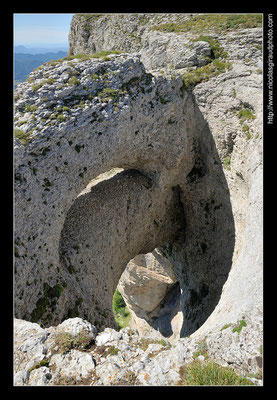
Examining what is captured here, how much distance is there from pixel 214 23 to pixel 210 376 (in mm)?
21371

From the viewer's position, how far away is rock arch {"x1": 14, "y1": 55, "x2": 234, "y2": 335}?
1174 cm

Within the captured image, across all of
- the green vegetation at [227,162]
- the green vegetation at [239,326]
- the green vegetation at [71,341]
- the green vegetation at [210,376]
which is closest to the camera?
the green vegetation at [210,376]

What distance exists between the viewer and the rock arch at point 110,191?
11742 millimetres

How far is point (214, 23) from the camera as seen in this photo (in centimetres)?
1964

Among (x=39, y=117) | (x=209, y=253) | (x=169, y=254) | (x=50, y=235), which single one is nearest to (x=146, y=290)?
(x=169, y=254)

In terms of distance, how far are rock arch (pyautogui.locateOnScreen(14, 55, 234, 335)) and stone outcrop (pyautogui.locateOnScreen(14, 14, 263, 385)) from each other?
66 mm

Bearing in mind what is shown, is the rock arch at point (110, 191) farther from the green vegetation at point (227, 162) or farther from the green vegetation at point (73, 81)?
the green vegetation at point (227, 162)

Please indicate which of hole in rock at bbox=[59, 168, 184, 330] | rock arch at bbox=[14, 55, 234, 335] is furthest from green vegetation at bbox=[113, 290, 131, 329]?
hole in rock at bbox=[59, 168, 184, 330]

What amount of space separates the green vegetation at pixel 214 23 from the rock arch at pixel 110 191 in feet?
18.2

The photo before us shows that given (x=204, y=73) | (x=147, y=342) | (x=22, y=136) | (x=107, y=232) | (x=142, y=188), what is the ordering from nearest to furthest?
1. (x=147, y=342)
2. (x=22, y=136)
3. (x=107, y=232)
4. (x=204, y=73)
5. (x=142, y=188)

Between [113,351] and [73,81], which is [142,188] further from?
[113,351]

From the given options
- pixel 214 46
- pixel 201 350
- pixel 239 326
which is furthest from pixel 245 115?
pixel 201 350

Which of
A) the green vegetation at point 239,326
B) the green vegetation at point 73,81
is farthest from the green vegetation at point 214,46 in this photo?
the green vegetation at point 239,326

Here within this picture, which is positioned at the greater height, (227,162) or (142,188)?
(227,162)
